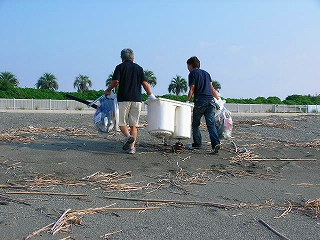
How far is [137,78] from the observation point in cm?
775

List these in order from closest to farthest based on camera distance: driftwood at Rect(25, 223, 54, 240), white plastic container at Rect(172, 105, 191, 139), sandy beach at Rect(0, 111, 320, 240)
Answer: driftwood at Rect(25, 223, 54, 240)
sandy beach at Rect(0, 111, 320, 240)
white plastic container at Rect(172, 105, 191, 139)

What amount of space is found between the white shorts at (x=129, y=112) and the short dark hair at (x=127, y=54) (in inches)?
35.3

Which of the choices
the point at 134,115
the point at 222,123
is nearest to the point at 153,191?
the point at 134,115

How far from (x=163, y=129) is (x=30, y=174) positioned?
102 inches

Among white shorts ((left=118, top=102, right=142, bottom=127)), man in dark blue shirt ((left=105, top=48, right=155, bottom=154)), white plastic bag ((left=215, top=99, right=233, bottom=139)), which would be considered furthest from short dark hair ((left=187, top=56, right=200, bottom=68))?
white shorts ((left=118, top=102, right=142, bottom=127))

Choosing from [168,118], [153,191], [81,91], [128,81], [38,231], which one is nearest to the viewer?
[38,231]

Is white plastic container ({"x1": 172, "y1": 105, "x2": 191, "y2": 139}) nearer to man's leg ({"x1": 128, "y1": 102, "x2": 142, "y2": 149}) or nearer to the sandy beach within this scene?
the sandy beach

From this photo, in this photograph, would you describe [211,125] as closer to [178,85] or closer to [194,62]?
[194,62]

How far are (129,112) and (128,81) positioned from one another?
0.60 meters

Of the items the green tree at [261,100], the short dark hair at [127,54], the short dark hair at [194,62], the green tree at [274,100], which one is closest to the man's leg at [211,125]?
the short dark hair at [194,62]

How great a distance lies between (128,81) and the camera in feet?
25.2

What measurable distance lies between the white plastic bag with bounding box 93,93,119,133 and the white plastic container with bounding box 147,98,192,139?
0.63 metres

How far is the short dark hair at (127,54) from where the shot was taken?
7.86 m

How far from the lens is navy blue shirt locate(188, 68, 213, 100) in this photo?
8.27 m
